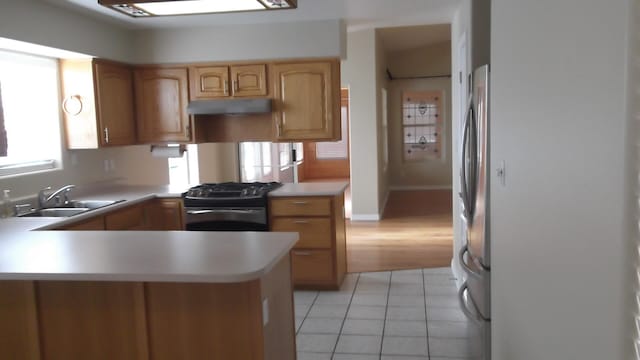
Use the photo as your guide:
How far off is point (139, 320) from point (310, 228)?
2386mm

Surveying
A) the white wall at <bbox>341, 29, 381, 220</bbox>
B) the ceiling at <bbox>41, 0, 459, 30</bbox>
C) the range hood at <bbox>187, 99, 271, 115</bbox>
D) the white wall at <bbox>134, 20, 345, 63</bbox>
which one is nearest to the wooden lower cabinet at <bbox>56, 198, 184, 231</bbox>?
the range hood at <bbox>187, 99, 271, 115</bbox>

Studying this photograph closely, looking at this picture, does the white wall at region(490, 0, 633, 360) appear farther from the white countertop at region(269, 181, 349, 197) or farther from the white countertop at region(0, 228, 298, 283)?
the white countertop at region(269, 181, 349, 197)

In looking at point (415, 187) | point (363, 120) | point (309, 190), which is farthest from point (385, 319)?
point (415, 187)

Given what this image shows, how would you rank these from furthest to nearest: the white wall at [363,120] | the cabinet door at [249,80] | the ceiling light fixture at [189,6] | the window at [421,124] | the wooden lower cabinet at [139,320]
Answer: the window at [421,124], the white wall at [363,120], the cabinet door at [249,80], the ceiling light fixture at [189,6], the wooden lower cabinet at [139,320]

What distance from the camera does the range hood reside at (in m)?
4.86

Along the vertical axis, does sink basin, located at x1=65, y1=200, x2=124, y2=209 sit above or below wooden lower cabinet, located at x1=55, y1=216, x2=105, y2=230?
above

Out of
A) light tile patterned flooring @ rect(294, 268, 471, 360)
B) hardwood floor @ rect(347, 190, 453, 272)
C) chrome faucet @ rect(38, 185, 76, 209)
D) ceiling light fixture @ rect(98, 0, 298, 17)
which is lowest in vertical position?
light tile patterned flooring @ rect(294, 268, 471, 360)

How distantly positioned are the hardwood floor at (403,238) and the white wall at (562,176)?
3405 mm

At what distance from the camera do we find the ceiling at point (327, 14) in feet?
13.8

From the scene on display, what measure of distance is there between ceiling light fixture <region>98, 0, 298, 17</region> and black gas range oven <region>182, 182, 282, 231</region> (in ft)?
6.42

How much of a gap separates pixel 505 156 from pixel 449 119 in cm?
923

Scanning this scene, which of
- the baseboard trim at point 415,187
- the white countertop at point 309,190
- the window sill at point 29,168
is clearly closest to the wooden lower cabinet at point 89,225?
the window sill at point 29,168

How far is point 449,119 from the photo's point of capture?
11016 mm

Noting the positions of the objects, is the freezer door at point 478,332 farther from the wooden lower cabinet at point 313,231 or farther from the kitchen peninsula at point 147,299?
the wooden lower cabinet at point 313,231
